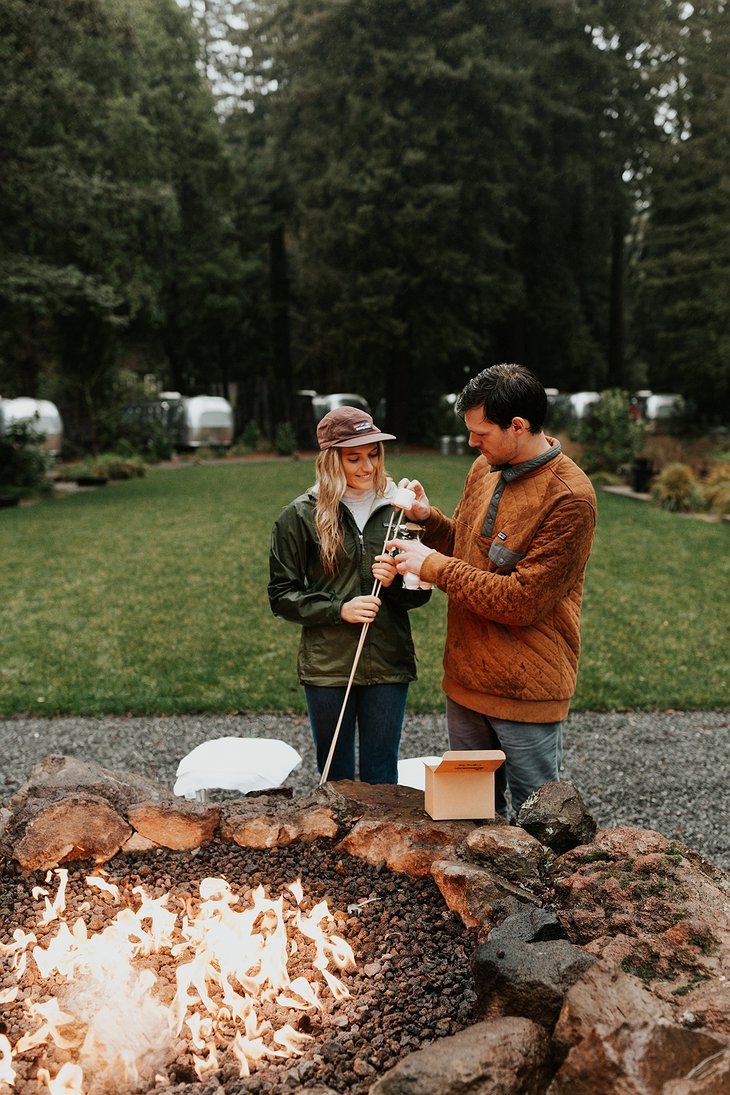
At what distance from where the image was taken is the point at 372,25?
2412 cm

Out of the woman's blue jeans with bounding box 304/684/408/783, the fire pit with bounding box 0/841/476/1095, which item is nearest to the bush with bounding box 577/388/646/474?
the woman's blue jeans with bounding box 304/684/408/783

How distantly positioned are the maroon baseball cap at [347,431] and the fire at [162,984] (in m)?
1.38

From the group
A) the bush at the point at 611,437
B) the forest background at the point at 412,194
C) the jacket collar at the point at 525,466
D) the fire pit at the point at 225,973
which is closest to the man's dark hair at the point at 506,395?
the jacket collar at the point at 525,466

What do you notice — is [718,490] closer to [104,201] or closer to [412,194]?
[104,201]

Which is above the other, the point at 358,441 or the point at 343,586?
the point at 358,441

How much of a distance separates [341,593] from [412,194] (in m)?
22.7

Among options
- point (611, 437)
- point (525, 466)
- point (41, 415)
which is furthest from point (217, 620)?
point (41, 415)

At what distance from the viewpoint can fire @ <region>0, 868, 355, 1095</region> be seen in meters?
2.01

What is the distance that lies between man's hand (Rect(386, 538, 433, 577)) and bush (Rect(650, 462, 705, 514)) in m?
12.2

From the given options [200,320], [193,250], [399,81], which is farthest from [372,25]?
[200,320]

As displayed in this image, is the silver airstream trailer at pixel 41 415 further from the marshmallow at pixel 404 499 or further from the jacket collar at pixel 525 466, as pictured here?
the jacket collar at pixel 525 466

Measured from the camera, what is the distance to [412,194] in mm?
23797

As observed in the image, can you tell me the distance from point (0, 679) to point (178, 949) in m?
4.33

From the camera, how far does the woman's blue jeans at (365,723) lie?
323 centimetres
